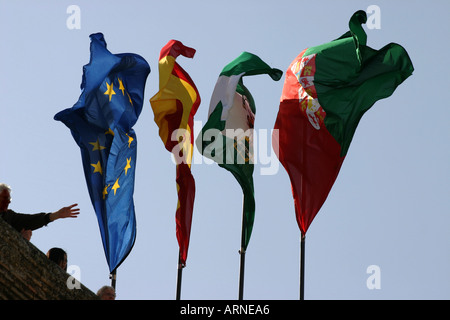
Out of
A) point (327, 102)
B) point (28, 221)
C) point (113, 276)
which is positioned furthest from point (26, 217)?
point (327, 102)

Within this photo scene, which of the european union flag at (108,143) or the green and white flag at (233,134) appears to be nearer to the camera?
the european union flag at (108,143)

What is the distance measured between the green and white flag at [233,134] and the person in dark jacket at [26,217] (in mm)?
6961

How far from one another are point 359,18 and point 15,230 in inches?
447

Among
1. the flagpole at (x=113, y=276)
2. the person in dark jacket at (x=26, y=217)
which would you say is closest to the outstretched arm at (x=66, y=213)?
the person in dark jacket at (x=26, y=217)

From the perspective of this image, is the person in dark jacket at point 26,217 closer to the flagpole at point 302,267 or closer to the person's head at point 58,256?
the person's head at point 58,256

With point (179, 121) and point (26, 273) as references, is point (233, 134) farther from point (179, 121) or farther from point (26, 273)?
point (26, 273)

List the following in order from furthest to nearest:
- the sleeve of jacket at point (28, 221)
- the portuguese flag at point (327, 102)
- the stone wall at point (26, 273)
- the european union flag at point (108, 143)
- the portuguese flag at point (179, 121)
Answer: the portuguese flag at point (327, 102)
the portuguese flag at point (179, 121)
the european union flag at point (108, 143)
the sleeve of jacket at point (28, 221)
the stone wall at point (26, 273)

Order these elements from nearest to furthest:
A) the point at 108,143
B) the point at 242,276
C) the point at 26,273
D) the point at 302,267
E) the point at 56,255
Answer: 1. the point at 26,273
2. the point at 56,255
3. the point at 242,276
4. the point at 302,267
5. the point at 108,143

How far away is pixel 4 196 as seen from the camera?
57.2 ft

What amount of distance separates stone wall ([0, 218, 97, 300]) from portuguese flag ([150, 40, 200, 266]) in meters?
7.09

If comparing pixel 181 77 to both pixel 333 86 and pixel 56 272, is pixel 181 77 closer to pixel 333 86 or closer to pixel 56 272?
pixel 333 86

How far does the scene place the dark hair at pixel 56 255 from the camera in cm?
1709

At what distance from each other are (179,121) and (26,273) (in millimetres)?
8923
